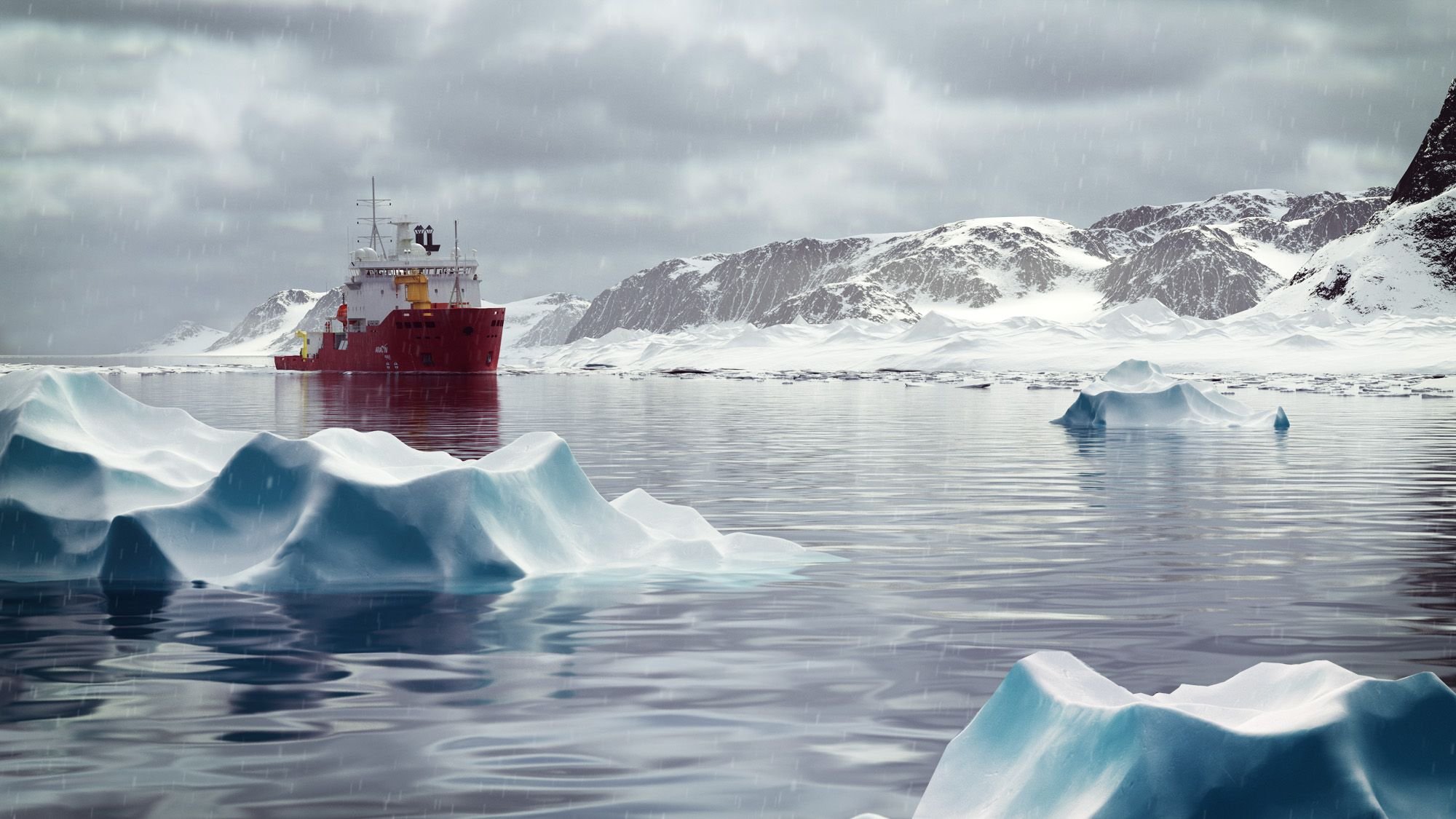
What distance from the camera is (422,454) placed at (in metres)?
12.8

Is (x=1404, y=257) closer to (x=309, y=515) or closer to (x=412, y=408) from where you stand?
(x=412, y=408)

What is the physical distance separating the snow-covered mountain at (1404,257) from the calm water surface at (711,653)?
5584 inches

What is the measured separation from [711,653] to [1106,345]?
120 metres

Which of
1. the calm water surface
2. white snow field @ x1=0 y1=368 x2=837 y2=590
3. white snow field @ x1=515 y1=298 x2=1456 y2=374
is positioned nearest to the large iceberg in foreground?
the calm water surface

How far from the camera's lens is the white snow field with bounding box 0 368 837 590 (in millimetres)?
10648

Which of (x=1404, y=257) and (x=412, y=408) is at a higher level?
(x=1404, y=257)

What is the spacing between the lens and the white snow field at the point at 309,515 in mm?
10648

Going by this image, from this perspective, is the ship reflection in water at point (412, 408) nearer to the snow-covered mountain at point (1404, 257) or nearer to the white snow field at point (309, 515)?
the white snow field at point (309, 515)

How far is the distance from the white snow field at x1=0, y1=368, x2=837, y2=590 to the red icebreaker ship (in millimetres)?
78757

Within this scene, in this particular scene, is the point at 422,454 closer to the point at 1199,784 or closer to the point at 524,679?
the point at 524,679

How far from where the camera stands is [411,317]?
3583 inches

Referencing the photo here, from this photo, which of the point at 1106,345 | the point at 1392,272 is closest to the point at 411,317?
the point at 1106,345

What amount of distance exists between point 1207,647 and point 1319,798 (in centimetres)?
423

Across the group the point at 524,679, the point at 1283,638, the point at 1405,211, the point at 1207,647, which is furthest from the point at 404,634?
the point at 1405,211
